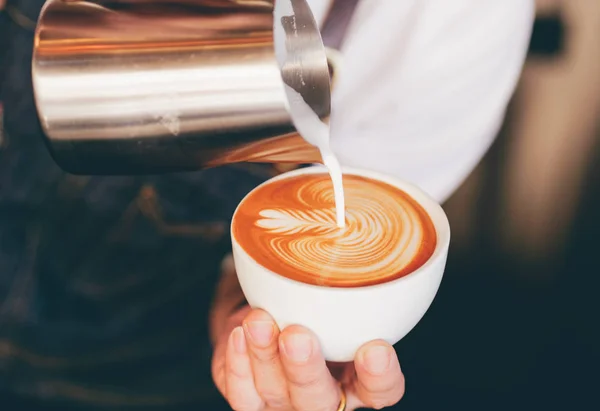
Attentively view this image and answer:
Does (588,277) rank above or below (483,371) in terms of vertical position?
above

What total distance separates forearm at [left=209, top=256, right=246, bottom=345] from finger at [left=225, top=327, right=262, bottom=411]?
153mm

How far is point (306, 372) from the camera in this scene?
0.58 meters

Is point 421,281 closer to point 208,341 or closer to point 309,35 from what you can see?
point 309,35

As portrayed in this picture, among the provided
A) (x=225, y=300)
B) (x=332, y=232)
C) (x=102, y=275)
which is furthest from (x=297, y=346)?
(x=102, y=275)

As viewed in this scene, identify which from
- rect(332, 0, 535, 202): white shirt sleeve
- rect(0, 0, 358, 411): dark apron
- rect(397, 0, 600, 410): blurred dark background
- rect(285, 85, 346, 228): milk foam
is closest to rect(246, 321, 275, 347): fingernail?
rect(285, 85, 346, 228): milk foam

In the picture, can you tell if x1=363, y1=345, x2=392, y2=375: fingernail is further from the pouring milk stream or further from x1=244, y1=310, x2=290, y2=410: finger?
the pouring milk stream

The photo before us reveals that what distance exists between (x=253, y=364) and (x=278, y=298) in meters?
0.14

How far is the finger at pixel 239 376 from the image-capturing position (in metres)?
0.64

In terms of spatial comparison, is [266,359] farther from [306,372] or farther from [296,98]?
[296,98]

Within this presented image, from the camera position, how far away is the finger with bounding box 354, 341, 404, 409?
1.84 ft

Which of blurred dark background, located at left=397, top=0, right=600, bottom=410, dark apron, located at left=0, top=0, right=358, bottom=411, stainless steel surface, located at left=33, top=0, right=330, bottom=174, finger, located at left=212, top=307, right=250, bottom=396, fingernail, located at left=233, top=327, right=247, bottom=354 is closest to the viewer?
stainless steel surface, located at left=33, top=0, right=330, bottom=174

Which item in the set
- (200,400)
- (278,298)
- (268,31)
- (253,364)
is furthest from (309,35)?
(200,400)

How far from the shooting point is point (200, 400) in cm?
102

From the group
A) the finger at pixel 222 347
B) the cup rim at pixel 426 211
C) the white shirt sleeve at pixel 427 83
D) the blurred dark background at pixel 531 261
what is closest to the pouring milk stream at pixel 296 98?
the cup rim at pixel 426 211
